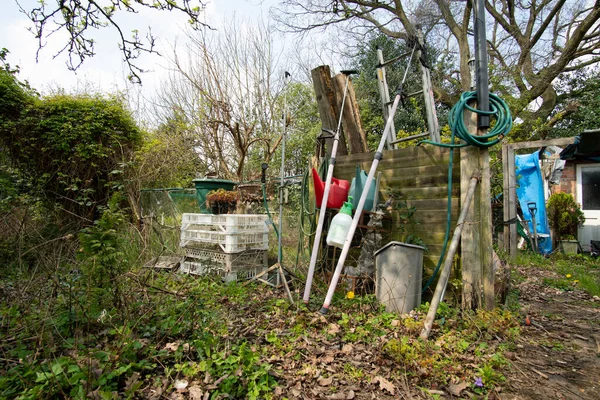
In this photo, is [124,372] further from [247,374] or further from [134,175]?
[134,175]

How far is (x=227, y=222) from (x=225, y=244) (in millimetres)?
278

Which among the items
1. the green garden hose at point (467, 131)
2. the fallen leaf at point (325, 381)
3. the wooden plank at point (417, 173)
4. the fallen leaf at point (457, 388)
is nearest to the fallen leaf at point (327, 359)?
the fallen leaf at point (325, 381)

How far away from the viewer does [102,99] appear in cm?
600

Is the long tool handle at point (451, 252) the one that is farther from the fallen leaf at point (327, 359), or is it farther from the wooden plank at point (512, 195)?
the wooden plank at point (512, 195)

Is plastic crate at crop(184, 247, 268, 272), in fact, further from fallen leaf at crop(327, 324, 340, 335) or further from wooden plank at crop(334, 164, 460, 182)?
wooden plank at crop(334, 164, 460, 182)

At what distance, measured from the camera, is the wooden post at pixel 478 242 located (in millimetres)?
2930

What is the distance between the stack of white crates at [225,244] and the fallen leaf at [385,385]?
2.41 metres

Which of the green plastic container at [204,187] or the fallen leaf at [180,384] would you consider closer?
Answer: the fallen leaf at [180,384]

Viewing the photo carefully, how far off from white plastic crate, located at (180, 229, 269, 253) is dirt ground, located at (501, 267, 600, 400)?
2895 mm

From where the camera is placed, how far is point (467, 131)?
299 cm

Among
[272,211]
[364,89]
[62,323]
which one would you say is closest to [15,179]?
[272,211]

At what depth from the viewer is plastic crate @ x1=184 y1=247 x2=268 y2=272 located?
13.4ft

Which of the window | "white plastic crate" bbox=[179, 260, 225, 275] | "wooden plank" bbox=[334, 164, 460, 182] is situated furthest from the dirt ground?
the window

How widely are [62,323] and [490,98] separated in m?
3.88
